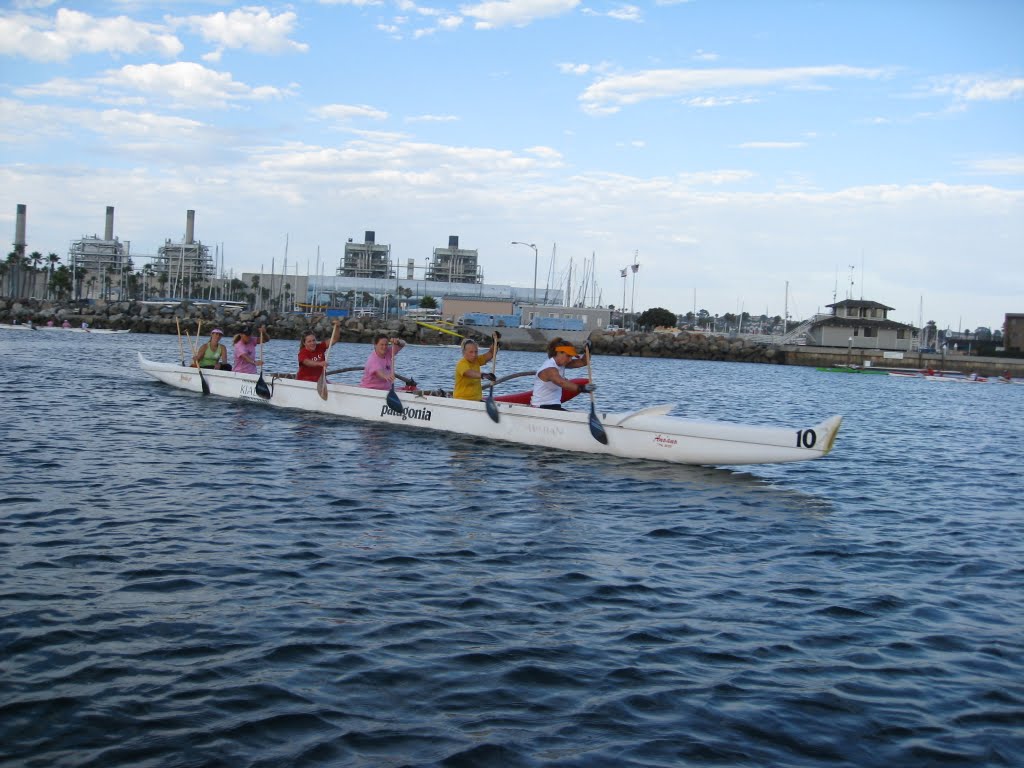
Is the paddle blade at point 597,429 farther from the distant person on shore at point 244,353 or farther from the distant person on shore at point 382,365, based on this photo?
the distant person on shore at point 244,353

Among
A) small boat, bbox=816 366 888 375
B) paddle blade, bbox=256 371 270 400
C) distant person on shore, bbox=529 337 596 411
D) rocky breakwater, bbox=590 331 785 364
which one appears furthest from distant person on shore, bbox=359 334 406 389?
rocky breakwater, bbox=590 331 785 364

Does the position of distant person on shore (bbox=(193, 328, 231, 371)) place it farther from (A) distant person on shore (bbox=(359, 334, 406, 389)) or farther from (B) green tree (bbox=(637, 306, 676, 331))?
(B) green tree (bbox=(637, 306, 676, 331))

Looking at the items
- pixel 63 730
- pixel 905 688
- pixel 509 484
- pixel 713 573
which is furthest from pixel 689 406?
pixel 63 730

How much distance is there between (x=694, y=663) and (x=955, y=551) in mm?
5813

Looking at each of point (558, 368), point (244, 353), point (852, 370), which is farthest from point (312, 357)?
point (852, 370)

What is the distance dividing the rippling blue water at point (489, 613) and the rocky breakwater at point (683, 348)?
81412 millimetres

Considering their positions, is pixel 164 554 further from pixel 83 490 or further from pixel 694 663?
pixel 694 663

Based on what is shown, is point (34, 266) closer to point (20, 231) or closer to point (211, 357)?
point (20, 231)

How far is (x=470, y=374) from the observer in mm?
18031

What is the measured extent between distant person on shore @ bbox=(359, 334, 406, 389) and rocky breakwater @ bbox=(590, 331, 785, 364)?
7704cm

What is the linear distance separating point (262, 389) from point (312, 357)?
2.05 meters

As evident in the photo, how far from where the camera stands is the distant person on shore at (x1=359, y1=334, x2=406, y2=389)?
1933cm

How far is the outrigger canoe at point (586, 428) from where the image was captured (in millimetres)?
14781

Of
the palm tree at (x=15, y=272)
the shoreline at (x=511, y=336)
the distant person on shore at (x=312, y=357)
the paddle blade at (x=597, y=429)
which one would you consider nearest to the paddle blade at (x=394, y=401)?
the distant person on shore at (x=312, y=357)
